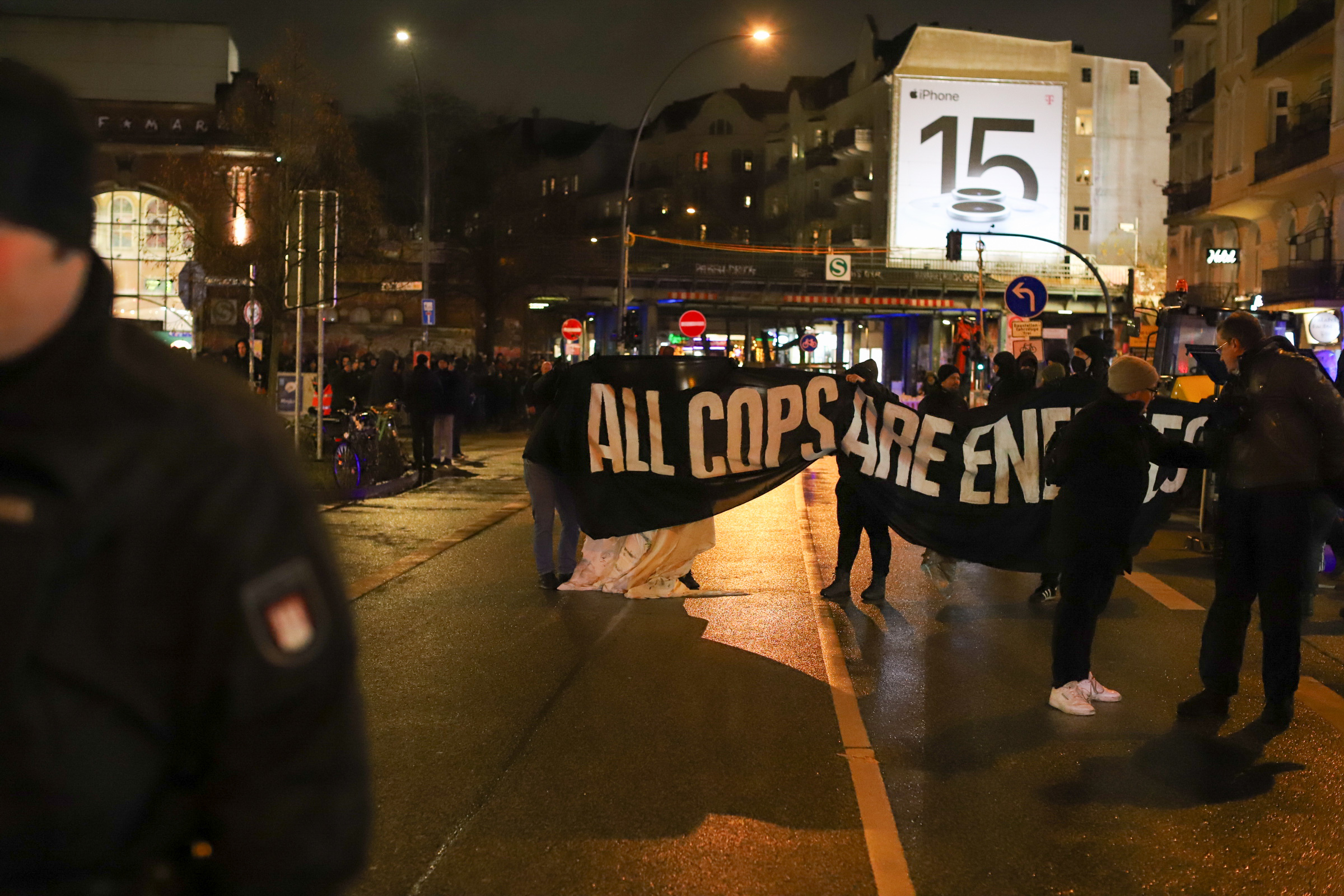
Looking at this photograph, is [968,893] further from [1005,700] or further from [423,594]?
[423,594]

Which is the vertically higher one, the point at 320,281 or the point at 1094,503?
the point at 320,281

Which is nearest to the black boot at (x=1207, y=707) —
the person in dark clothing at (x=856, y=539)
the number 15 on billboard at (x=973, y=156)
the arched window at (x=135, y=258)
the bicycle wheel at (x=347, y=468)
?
the person in dark clothing at (x=856, y=539)

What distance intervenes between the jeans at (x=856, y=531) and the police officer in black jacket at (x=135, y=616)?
29.1 feet

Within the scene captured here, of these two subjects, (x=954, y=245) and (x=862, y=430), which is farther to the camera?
(x=954, y=245)

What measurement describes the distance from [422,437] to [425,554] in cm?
941

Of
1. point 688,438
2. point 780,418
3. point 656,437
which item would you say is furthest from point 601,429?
point 780,418

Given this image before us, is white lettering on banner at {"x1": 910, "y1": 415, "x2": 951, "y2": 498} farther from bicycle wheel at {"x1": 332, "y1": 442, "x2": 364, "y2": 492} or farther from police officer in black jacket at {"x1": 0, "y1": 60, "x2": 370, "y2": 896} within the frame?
bicycle wheel at {"x1": 332, "y1": 442, "x2": 364, "y2": 492}

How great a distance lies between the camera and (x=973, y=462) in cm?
964

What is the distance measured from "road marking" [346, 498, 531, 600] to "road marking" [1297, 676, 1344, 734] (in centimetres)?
542

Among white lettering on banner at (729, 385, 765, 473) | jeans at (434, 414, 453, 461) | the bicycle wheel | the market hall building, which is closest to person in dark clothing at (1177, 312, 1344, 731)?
white lettering on banner at (729, 385, 765, 473)

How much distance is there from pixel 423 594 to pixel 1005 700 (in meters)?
4.89

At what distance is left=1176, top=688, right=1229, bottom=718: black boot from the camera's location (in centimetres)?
681

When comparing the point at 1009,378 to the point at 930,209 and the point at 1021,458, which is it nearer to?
the point at 1021,458

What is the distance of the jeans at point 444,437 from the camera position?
75.8 ft
